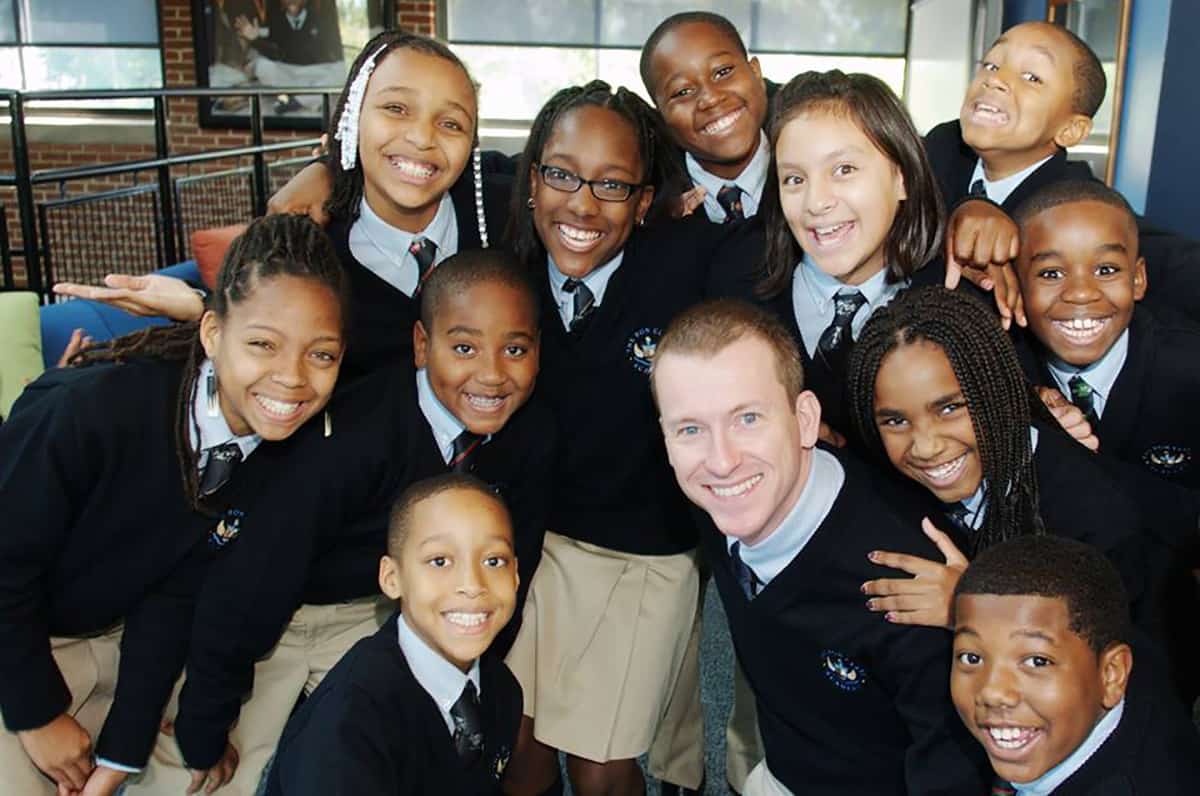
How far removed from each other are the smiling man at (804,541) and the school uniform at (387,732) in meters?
0.47

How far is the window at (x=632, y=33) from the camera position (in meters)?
9.01

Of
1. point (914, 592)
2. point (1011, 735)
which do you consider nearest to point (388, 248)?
point (914, 592)

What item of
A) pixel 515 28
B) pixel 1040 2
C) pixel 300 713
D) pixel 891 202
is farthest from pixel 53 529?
pixel 515 28

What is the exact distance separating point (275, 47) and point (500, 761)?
7546 millimetres

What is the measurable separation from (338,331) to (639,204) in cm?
62

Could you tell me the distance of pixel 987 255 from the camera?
199 centimetres

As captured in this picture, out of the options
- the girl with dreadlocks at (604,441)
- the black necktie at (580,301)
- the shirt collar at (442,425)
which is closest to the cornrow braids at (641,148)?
the girl with dreadlocks at (604,441)

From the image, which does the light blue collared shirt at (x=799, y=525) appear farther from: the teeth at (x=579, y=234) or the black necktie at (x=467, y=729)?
the teeth at (x=579, y=234)

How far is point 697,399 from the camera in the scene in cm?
171

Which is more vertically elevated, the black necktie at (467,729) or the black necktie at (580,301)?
the black necktie at (580,301)

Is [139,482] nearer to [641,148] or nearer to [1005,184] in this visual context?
[641,148]

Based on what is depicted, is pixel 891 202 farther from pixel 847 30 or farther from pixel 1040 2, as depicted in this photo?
pixel 847 30

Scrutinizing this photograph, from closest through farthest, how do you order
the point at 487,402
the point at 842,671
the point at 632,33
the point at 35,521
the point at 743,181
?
1. the point at 842,671
2. the point at 35,521
3. the point at 487,402
4. the point at 743,181
5. the point at 632,33

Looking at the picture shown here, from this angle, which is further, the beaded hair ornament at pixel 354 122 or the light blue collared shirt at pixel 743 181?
the light blue collared shirt at pixel 743 181
